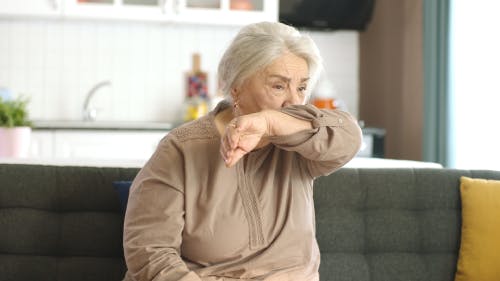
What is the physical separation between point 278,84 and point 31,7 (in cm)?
295

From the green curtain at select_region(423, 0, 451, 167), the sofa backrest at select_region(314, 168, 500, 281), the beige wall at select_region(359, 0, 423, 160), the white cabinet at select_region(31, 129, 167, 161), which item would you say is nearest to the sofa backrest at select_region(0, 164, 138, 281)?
the sofa backrest at select_region(314, 168, 500, 281)

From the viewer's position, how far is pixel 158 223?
4.98ft

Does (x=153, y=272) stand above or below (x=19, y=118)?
below

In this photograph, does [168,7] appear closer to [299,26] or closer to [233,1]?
[233,1]

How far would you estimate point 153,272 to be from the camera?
1.49m

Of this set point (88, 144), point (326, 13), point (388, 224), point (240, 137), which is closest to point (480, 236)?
point (388, 224)

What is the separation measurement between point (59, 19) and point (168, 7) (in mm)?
783

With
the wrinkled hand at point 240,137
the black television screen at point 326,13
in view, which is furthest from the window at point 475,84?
the wrinkled hand at point 240,137

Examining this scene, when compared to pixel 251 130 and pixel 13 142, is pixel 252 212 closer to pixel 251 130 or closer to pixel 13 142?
pixel 251 130

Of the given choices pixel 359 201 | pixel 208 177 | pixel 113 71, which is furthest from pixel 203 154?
pixel 113 71

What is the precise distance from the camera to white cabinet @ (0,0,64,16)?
4.04 metres

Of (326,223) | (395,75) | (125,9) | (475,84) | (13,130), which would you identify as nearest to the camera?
(326,223)

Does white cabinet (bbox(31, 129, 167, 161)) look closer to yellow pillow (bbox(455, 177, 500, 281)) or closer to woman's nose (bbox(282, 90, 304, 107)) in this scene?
yellow pillow (bbox(455, 177, 500, 281))

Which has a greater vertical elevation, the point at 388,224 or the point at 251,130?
the point at 251,130
